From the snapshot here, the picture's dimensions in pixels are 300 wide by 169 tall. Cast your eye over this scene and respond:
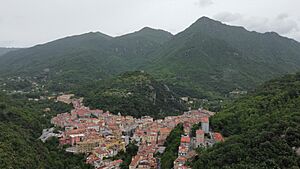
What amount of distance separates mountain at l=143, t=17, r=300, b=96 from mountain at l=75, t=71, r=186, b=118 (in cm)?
2019

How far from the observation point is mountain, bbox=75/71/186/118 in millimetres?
65062

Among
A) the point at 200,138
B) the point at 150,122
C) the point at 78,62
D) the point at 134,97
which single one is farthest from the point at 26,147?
the point at 78,62

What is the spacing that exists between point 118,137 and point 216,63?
3759 inches

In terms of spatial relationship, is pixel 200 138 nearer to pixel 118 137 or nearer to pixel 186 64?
pixel 118 137

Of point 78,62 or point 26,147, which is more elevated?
point 78,62

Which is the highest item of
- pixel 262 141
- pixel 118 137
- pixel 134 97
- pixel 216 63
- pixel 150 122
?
pixel 216 63

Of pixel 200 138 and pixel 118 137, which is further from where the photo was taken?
pixel 118 137

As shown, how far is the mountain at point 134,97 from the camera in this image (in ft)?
213

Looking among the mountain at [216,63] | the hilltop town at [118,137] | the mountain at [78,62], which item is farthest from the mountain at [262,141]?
the mountain at [78,62]

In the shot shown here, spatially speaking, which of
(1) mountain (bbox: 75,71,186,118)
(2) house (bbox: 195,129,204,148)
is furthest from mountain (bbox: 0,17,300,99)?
(2) house (bbox: 195,129,204,148)

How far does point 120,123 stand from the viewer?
52.9 m

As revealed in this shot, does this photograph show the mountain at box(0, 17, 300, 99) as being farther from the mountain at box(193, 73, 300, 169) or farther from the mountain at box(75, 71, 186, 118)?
the mountain at box(193, 73, 300, 169)

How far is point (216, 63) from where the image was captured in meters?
135

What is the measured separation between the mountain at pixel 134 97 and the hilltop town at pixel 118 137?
17.7ft
